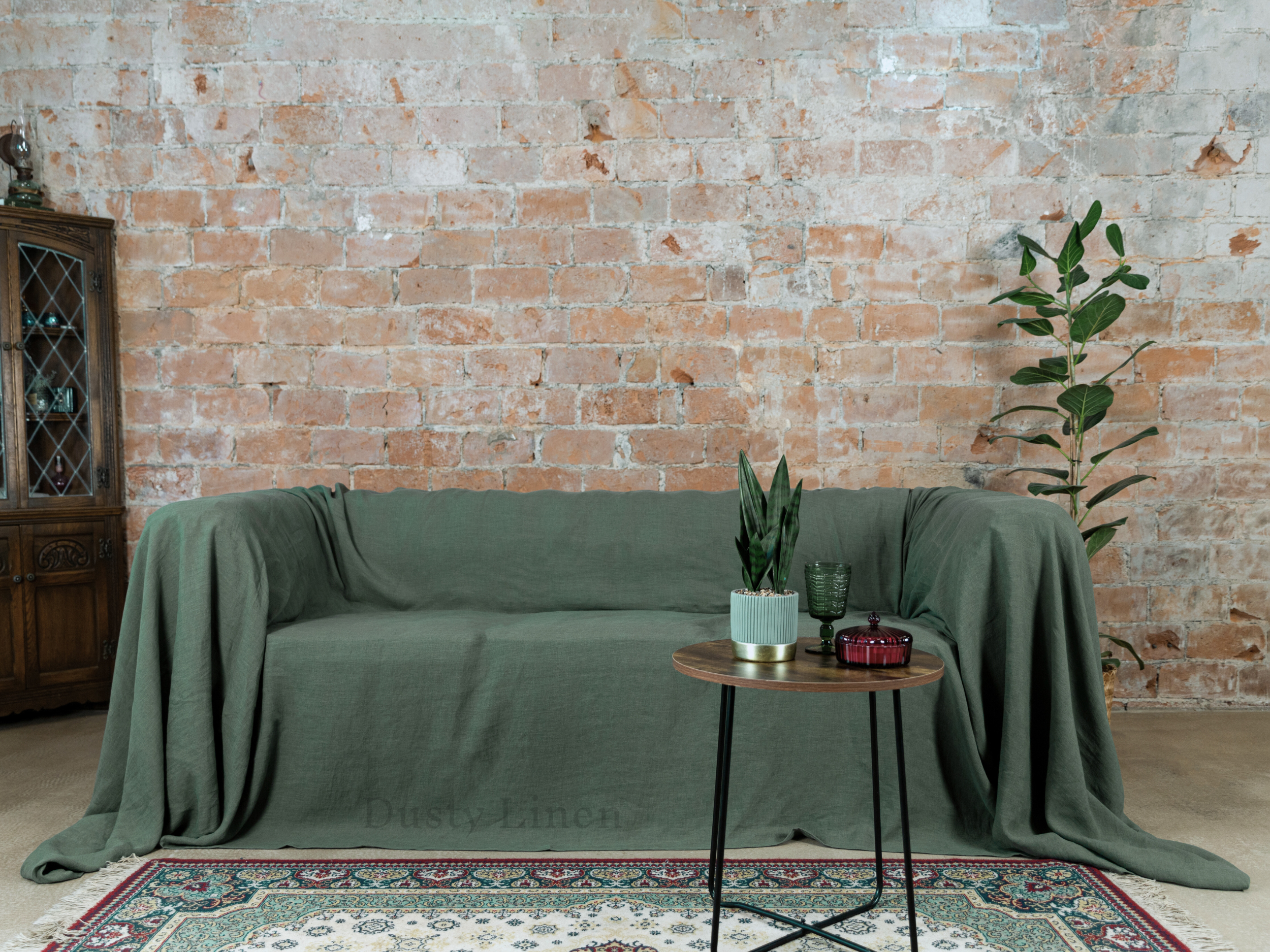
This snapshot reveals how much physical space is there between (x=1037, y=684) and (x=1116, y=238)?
1.79 m

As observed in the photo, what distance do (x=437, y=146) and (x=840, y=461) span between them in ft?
6.61

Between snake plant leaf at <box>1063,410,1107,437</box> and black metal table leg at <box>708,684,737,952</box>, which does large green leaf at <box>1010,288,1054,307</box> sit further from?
black metal table leg at <box>708,684,737,952</box>

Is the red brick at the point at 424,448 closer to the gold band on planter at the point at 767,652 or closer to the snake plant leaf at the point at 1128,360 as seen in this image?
the gold band on planter at the point at 767,652

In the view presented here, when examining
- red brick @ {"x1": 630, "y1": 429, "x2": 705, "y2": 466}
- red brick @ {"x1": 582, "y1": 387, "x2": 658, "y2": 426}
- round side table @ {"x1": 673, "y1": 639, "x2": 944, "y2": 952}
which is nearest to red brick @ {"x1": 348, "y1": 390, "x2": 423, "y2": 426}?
red brick @ {"x1": 582, "y1": 387, "x2": 658, "y2": 426}

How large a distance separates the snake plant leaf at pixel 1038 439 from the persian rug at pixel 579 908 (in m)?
1.63

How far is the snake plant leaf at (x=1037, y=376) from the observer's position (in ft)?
11.0

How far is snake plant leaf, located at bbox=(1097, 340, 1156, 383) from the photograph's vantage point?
335 centimetres

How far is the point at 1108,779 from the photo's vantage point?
2.34 m

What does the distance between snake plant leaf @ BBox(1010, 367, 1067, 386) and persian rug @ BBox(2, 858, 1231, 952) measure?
5.84ft

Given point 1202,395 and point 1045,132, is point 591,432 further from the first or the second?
point 1202,395

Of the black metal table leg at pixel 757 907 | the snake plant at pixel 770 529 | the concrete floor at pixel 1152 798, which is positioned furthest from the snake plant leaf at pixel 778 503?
the concrete floor at pixel 1152 798

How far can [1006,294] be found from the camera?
3.45 m

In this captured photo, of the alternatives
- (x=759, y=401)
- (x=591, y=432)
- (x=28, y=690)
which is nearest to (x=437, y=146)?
(x=591, y=432)

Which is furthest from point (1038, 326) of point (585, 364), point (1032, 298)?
point (585, 364)
